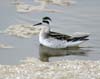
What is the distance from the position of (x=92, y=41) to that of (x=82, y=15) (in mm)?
2682

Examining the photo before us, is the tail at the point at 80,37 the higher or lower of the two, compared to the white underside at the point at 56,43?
higher

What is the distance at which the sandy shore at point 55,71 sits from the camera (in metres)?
11.3

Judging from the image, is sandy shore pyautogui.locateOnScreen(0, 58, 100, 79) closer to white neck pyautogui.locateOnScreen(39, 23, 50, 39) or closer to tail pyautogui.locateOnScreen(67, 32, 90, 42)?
tail pyautogui.locateOnScreen(67, 32, 90, 42)

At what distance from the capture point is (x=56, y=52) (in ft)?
54.1

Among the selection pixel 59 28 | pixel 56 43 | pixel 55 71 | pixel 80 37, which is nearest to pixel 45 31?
pixel 59 28

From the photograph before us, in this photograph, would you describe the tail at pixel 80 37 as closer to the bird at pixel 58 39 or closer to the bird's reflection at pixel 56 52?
the bird at pixel 58 39

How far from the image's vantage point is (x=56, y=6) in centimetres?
2106

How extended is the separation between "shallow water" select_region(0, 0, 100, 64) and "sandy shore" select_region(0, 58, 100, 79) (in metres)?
2.23

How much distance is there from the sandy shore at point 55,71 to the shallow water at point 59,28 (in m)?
2.23

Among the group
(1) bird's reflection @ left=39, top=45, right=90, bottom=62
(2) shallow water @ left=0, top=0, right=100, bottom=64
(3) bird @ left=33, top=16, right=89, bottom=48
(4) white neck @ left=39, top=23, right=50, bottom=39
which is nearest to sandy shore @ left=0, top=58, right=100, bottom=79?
(2) shallow water @ left=0, top=0, right=100, bottom=64

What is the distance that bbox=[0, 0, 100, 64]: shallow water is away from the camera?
51.0ft

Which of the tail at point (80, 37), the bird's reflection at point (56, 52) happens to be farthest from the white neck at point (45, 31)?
the tail at point (80, 37)

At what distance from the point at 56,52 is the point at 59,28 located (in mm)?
1781

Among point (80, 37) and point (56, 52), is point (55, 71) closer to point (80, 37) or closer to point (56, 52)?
point (56, 52)
